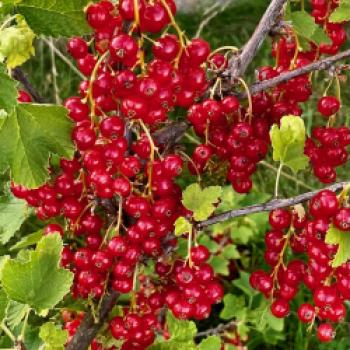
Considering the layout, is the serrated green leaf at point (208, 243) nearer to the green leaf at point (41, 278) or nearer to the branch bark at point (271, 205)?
the branch bark at point (271, 205)

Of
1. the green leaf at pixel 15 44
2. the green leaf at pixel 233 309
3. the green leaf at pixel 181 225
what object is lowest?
Result: the green leaf at pixel 233 309

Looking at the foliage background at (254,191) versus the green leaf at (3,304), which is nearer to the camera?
the green leaf at (3,304)

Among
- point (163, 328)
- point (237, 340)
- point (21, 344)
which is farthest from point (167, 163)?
point (237, 340)

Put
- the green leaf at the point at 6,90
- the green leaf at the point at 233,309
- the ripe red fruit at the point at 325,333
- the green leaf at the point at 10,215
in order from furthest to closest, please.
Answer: the green leaf at the point at 233,309, the green leaf at the point at 10,215, the ripe red fruit at the point at 325,333, the green leaf at the point at 6,90

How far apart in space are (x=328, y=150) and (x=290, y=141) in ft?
0.52

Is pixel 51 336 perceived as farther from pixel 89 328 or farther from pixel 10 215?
pixel 10 215

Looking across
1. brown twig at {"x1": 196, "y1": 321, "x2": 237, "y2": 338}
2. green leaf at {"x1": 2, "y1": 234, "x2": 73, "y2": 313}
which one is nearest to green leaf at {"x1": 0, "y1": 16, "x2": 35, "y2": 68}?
green leaf at {"x1": 2, "y1": 234, "x2": 73, "y2": 313}

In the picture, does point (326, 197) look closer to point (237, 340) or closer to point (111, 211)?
point (111, 211)

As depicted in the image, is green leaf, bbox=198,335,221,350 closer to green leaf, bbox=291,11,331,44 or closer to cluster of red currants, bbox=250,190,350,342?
cluster of red currants, bbox=250,190,350,342

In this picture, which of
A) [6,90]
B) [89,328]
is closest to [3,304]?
[89,328]

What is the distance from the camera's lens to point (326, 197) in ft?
3.02

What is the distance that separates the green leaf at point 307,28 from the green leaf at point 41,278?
0.48m

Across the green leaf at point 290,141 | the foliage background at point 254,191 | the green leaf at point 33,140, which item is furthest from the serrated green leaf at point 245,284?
the green leaf at point 33,140

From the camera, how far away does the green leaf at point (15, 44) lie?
0.94 meters
